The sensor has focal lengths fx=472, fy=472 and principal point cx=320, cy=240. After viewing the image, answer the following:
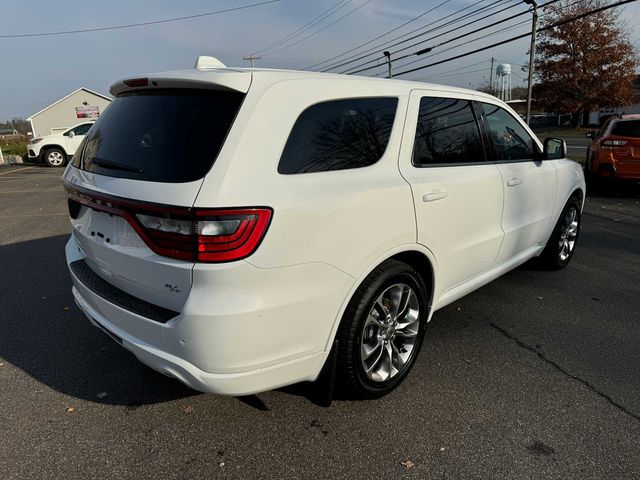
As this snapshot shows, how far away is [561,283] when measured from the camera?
4.54 metres

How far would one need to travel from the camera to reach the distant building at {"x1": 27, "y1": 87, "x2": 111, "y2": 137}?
144 feet

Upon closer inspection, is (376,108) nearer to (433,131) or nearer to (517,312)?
(433,131)

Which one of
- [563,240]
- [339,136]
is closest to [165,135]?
[339,136]

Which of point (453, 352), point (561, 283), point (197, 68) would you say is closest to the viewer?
point (197, 68)

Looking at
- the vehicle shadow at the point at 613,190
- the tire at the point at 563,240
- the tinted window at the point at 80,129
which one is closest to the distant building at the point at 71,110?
the tinted window at the point at 80,129

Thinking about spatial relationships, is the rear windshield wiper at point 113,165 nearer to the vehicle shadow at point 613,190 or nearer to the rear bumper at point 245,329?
the rear bumper at point 245,329

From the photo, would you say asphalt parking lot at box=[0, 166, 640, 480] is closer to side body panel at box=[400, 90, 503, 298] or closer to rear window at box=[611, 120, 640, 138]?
side body panel at box=[400, 90, 503, 298]

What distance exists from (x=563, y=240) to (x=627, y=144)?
5579 millimetres

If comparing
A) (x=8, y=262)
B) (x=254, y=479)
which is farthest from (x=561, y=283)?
(x=8, y=262)

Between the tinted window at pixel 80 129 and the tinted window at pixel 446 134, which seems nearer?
the tinted window at pixel 446 134

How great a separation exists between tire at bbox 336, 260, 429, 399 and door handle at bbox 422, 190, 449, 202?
1.32ft

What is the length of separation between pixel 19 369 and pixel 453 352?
2896 millimetres

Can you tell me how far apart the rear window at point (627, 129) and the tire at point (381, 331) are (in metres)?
8.39

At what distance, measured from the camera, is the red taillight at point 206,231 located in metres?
1.90
